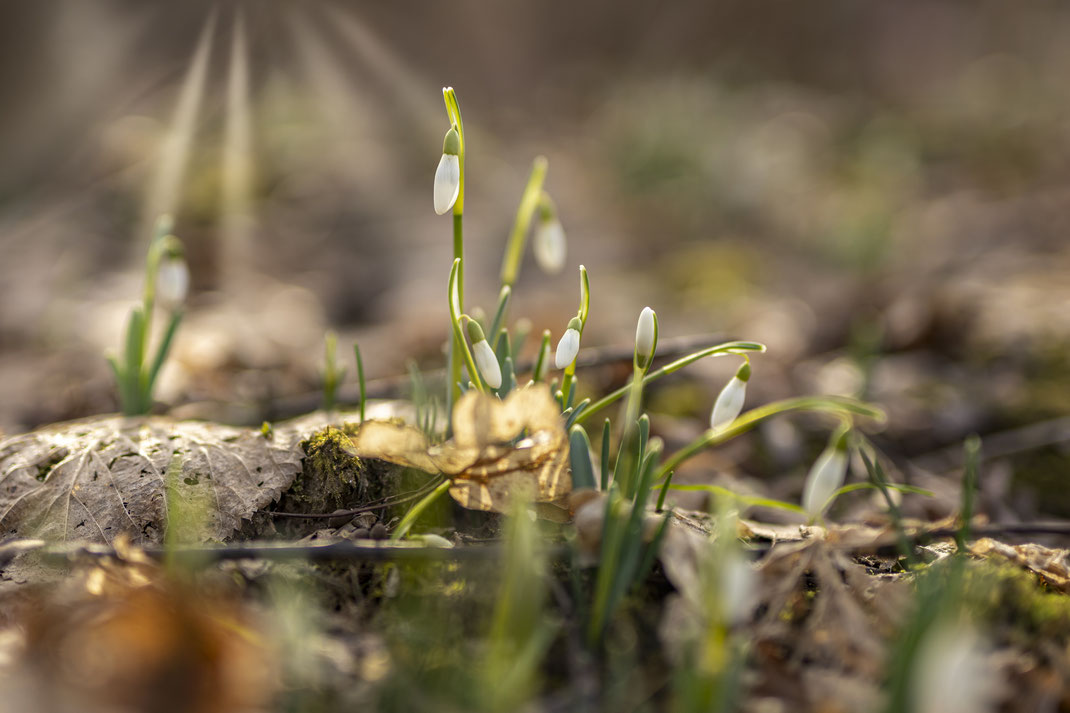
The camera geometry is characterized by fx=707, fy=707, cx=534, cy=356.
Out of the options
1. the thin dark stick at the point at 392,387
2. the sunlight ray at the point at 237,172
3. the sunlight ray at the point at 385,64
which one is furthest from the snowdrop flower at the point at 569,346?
the sunlight ray at the point at 385,64

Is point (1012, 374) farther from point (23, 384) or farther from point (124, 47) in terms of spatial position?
point (124, 47)

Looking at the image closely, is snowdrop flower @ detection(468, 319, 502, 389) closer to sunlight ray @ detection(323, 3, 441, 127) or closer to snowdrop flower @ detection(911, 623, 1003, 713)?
snowdrop flower @ detection(911, 623, 1003, 713)

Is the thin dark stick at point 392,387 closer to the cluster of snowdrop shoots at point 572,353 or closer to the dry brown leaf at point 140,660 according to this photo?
the cluster of snowdrop shoots at point 572,353

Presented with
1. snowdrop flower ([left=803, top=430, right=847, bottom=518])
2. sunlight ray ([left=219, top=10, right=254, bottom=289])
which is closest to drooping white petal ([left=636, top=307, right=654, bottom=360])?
snowdrop flower ([left=803, top=430, right=847, bottom=518])

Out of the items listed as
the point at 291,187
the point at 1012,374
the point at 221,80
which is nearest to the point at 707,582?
the point at 1012,374

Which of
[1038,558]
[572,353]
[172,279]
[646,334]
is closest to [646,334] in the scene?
[646,334]

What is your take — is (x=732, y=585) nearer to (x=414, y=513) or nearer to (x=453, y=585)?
(x=453, y=585)
